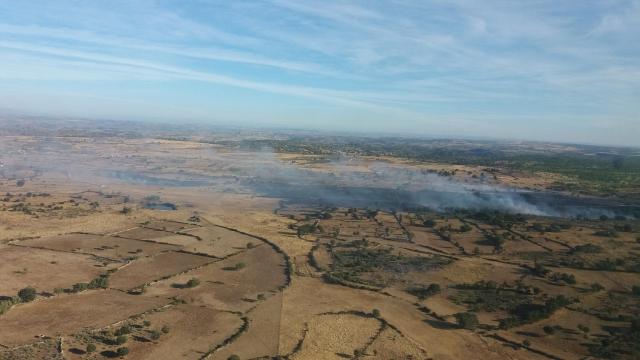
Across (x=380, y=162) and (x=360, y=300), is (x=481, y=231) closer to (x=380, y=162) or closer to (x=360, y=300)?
(x=360, y=300)

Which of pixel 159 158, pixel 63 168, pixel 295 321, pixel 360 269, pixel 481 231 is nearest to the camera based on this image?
pixel 295 321

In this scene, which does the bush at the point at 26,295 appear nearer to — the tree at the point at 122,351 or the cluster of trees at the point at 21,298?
the cluster of trees at the point at 21,298

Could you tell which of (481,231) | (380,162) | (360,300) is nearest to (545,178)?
(380,162)

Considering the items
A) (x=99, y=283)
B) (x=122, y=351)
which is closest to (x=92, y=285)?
(x=99, y=283)

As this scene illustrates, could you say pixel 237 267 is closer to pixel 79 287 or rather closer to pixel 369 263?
pixel 369 263

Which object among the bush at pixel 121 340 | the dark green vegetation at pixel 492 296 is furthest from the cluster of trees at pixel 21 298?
the dark green vegetation at pixel 492 296

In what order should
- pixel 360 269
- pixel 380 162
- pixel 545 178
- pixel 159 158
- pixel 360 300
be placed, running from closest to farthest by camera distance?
pixel 360 300 < pixel 360 269 < pixel 545 178 < pixel 159 158 < pixel 380 162
